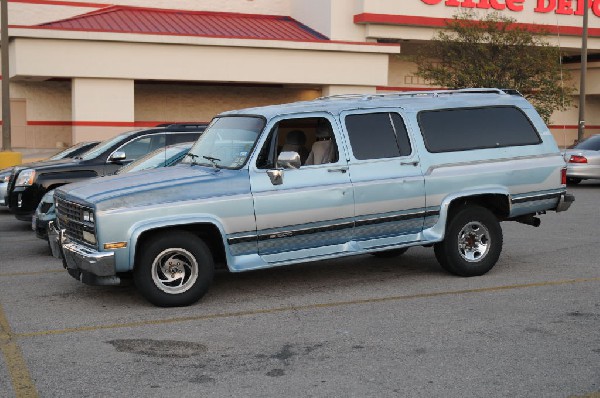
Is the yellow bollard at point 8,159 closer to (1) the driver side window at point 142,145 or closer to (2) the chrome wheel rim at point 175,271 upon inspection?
(1) the driver side window at point 142,145

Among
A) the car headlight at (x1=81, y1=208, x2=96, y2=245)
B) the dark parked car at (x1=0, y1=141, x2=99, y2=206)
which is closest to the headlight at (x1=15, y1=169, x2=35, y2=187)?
the dark parked car at (x1=0, y1=141, x2=99, y2=206)

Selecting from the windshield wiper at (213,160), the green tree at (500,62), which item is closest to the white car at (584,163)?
the green tree at (500,62)

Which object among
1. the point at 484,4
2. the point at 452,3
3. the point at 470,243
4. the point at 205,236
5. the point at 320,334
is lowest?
the point at 320,334

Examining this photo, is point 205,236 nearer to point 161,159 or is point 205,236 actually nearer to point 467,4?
point 161,159

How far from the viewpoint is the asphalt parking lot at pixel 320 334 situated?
18.3ft

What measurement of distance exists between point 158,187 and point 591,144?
17.1 metres

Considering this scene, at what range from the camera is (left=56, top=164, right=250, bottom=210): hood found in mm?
7590

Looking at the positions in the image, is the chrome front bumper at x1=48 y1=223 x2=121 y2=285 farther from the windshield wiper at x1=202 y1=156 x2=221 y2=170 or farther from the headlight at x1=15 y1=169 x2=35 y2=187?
the headlight at x1=15 y1=169 x2=35 y2=187

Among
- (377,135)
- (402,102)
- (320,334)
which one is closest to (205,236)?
(320,334)

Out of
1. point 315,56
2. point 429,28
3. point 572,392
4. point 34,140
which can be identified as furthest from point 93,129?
point 572,392

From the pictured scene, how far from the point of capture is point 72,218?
8.05 m

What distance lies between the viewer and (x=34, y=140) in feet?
113

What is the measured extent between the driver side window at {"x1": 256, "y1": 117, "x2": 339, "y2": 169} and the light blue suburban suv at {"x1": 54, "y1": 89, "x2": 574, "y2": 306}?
0.04 feet

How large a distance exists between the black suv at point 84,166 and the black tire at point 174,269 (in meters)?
5.15
